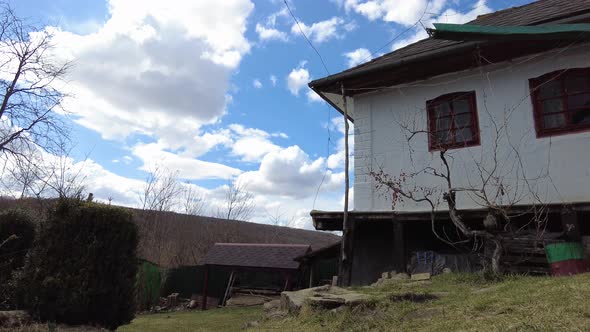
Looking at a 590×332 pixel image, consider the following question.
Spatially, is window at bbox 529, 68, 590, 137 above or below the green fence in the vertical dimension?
above

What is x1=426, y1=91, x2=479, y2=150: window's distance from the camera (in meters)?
8.87

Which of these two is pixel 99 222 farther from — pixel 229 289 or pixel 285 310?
pixel 229 289

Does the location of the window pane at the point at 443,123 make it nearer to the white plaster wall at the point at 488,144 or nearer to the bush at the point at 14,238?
the white plaster wall at the point at 488,144

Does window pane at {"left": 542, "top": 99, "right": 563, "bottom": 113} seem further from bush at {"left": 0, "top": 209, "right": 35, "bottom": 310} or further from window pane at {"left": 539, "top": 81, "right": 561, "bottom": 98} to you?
bush at {"left": 0, "top": 209, "right": 35, "bottom": 310}

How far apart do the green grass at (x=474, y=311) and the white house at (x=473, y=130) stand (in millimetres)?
1869

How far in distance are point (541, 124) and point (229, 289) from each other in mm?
17079

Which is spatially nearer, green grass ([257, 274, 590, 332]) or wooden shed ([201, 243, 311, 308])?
green grass ([257, 274, 590, 332])

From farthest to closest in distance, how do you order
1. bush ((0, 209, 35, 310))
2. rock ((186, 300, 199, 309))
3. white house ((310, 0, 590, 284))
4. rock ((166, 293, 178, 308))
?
rock ((166, 293, 178, 308)) < rock ((186, 300, 199, 309)) < bush ((0, 209, 35, 310)) < white house ((310, 0, 590, 284))

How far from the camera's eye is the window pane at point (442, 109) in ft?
30.2

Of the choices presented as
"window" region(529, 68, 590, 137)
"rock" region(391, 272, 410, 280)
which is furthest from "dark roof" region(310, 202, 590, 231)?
"window" region(529, 68, 590, 137)

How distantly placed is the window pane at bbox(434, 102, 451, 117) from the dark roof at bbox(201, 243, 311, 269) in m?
12.0

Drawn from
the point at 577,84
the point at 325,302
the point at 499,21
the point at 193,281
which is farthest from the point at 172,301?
the point at 577,84

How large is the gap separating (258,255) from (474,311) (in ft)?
57.8

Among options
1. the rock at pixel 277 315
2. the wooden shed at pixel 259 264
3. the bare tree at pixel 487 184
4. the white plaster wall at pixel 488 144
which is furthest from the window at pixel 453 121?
the wooden shed at pixel 259 264
